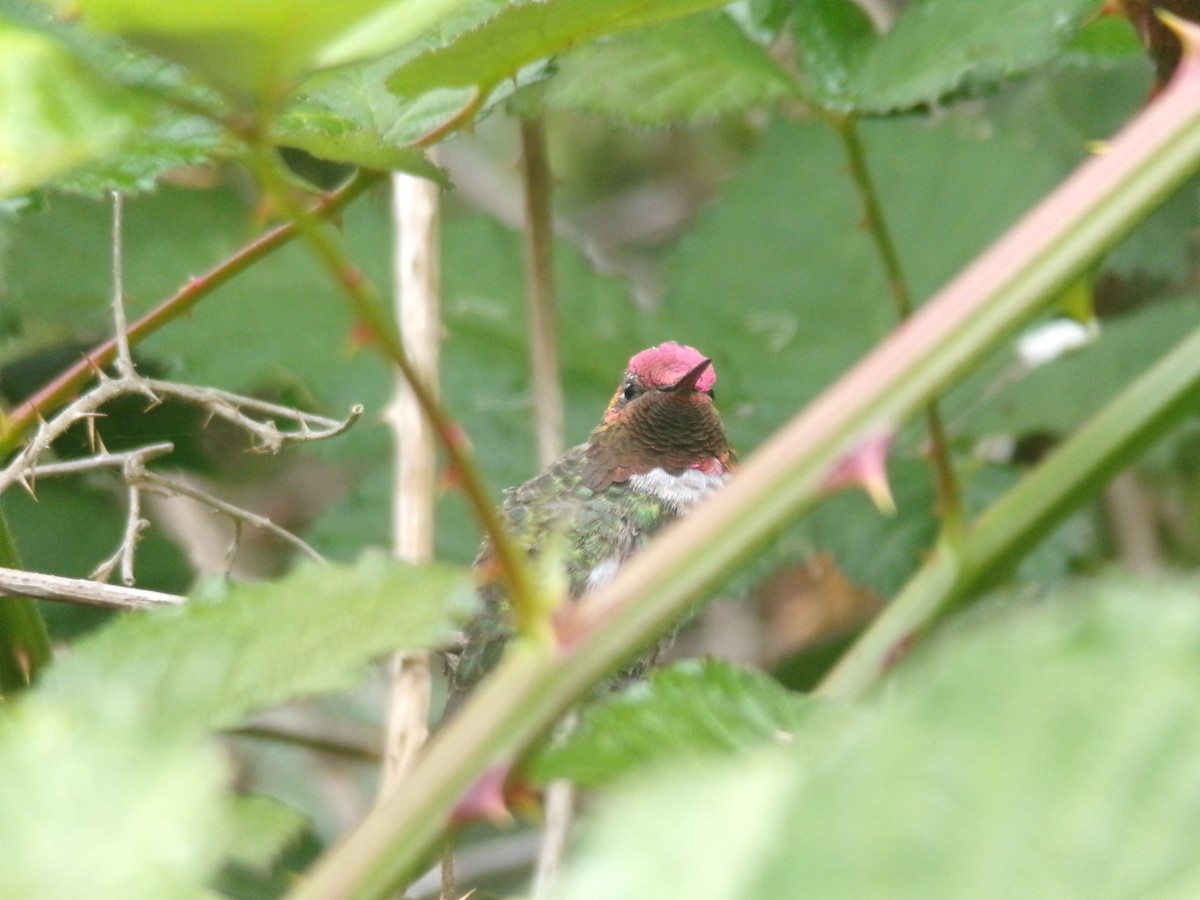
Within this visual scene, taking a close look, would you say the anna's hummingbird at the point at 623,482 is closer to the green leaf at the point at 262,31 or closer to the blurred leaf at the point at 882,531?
the blurred leaf at the point at 882,531

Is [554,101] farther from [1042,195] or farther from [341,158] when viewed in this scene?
[1042,195]

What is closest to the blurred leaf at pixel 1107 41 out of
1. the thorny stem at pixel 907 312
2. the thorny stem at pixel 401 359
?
the thorny stem at pixel 907 312

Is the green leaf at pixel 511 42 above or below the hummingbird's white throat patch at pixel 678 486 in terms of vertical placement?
above

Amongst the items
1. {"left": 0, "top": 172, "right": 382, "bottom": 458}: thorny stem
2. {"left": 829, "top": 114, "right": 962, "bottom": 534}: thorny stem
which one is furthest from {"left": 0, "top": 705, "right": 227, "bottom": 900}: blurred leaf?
{"left": 0, "top": 172, "right": 382, "bottom": 458}: thorny stem

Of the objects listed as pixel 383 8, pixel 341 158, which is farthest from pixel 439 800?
pixel 341 158

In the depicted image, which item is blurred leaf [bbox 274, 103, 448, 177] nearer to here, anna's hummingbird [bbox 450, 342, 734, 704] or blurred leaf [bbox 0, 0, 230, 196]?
blurred leaf [bbox 0, 0, 230, 196]

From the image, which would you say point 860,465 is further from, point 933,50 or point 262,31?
point 933,50

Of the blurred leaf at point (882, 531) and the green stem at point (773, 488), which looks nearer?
the green stem at point (773, 488)
